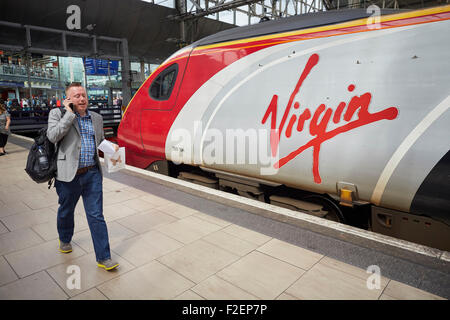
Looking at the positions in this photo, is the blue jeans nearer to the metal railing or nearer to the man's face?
the man's face

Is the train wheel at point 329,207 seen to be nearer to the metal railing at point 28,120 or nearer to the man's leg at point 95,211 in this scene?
the man's leg at point 95,211

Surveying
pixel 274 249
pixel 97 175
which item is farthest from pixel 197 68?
pixel 274 249

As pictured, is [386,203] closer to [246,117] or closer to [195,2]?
[246,117]

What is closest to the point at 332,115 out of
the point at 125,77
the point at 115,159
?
the point at 115,159

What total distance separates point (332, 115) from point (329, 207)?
1205 mm

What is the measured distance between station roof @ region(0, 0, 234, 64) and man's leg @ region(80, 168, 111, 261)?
57.4 ft

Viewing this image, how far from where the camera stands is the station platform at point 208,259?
2.45 m

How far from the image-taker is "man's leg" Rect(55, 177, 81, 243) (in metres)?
2.72

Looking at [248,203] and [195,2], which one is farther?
[195,2]

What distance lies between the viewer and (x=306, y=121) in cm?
363

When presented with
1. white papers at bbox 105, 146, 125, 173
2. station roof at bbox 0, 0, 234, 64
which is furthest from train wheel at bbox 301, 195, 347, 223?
station roof at bbox 0, 0, 234, 64

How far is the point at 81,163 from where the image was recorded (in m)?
2.70

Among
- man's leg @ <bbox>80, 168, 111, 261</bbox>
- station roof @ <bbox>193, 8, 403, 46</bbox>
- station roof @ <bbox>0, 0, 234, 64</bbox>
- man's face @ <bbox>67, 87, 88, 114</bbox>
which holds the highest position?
station roof @ <bbox>0, 0, 234, 64</bbox>
